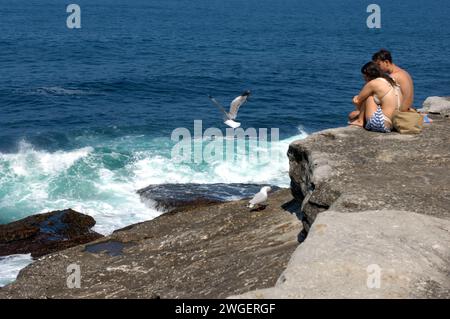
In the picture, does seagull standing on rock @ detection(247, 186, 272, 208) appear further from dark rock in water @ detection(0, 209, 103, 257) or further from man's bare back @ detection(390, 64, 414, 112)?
dark rock in water @ detection(0, 209, 103, 257)

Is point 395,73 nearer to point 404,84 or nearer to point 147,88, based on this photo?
point 404,84

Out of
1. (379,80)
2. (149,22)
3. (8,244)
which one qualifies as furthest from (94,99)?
(149,22)

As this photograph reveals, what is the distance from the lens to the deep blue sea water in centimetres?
3114

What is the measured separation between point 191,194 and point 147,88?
25.7 m

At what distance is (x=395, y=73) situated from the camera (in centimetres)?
1588

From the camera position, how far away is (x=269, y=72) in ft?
191

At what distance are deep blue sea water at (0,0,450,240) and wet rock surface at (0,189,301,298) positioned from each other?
6.89 m

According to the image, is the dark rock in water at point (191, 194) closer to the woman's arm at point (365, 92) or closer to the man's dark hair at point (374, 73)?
the woman's arm at point (365, 92)

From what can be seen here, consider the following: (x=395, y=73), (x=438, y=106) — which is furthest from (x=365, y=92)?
(x=438, y=106)

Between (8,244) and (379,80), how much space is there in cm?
1250

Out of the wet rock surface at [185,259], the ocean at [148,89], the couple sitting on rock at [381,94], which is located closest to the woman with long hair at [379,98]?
the couple sitting on rock at [381,94]

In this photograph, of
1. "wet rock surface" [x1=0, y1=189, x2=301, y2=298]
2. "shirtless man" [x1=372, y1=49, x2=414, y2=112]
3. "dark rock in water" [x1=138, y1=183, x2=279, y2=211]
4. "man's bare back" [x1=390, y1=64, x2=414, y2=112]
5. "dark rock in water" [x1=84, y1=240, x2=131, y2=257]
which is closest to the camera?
"wet rock surface" [x1=0, y1=189, x2=301, y2=298]

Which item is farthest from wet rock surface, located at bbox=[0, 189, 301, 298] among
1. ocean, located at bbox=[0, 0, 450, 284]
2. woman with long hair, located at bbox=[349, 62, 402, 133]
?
ocean, located at bbox=[0, 0, 450, 284]

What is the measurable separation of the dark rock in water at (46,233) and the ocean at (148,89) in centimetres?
62
